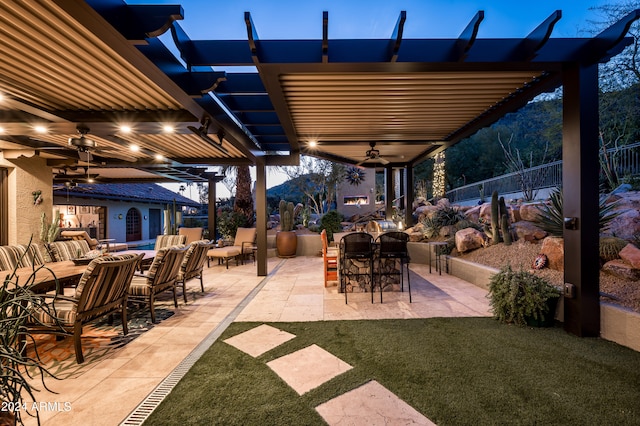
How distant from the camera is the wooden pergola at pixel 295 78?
7.55ft

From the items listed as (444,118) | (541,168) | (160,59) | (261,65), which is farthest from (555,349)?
(541,168)

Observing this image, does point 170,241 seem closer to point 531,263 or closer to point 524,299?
point 524,299

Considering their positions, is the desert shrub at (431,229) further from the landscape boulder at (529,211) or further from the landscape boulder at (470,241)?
the landscape boulder at (529,211)

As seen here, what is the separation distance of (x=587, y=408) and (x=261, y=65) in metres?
4.01

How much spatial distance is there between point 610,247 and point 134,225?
67.5 feet

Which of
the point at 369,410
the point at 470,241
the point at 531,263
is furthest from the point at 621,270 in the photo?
the point at 369,410

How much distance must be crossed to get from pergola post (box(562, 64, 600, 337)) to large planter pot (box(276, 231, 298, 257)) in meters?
7.22

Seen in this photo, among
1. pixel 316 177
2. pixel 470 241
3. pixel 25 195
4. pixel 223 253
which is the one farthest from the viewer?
pixel 316 177

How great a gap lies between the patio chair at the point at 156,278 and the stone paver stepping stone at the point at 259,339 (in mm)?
1459

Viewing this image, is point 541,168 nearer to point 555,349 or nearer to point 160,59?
point 555,349

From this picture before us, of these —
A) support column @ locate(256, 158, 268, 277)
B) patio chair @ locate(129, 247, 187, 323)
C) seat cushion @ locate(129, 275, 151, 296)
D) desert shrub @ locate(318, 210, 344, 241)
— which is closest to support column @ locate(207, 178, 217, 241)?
desert shrub @ locate(318, 210, 344, 241)

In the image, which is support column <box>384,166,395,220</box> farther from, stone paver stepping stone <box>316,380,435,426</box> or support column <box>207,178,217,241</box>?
stone paver stepping stone <box>316,380,435,426</box>

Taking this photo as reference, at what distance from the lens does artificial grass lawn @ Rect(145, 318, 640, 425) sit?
1.93m

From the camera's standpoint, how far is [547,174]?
9.91 meters
